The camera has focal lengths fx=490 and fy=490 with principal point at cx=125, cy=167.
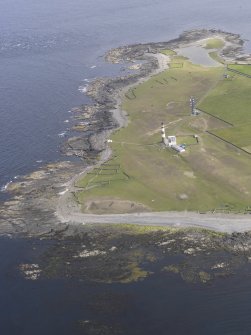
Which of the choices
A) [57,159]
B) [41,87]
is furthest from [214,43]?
[57,159]

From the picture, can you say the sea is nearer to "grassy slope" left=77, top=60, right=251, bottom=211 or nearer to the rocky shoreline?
the rocky shoreline

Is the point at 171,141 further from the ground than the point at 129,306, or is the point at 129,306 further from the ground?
the point at 171,141

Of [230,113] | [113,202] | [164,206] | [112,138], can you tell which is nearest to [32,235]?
[113,202]

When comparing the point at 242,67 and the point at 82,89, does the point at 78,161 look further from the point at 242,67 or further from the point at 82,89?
the point at 242,67

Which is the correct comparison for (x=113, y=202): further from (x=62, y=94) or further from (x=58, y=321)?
(x=62, y=94)

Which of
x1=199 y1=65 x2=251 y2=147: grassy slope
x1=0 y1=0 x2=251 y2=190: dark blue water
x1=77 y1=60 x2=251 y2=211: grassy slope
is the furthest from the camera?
x1=0 y1=0 x2=251 y2=190: dark blue water

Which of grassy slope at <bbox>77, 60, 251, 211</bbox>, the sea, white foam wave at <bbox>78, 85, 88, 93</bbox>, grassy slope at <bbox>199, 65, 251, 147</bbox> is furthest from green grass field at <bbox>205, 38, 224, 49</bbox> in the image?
white foam wave at <bbox>78, 85, 88, 93</bbox>
